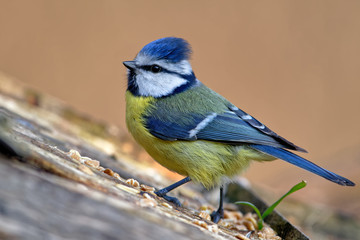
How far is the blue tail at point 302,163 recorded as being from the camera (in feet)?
5.63

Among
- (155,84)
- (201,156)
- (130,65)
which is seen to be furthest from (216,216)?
(130,65)

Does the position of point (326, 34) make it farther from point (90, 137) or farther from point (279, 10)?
point (90, 137)

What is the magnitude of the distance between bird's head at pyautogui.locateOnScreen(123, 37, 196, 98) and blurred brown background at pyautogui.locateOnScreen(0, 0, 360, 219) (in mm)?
3143

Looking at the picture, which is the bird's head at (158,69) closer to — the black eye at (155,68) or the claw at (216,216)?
the black eye at (155,68)

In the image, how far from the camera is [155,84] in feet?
7.21

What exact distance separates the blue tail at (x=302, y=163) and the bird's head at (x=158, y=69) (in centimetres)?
54

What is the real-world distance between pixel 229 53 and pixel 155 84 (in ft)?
11.6

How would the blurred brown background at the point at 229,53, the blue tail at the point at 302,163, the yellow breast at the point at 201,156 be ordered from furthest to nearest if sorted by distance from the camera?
1. the blurred brown background at the point at 229,53
2. the yellow breast at the point at 201,156
3. the blue tail at the point at 302,163

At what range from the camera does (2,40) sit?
5.41m

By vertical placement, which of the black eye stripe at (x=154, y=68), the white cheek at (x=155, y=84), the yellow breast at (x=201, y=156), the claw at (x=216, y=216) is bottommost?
the claw at (x=216, y=216)

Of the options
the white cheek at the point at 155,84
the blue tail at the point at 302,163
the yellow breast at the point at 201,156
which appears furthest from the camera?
the white cheek at the point at 155,84

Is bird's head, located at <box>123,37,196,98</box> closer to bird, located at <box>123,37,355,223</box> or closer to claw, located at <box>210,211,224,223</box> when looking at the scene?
bird, located at <box>123,37,355,223</box>

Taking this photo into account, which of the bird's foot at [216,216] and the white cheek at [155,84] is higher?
the white cheek at [155,84]

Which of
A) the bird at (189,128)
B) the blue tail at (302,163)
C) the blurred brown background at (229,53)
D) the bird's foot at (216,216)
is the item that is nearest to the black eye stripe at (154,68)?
the bird at (189,128)
